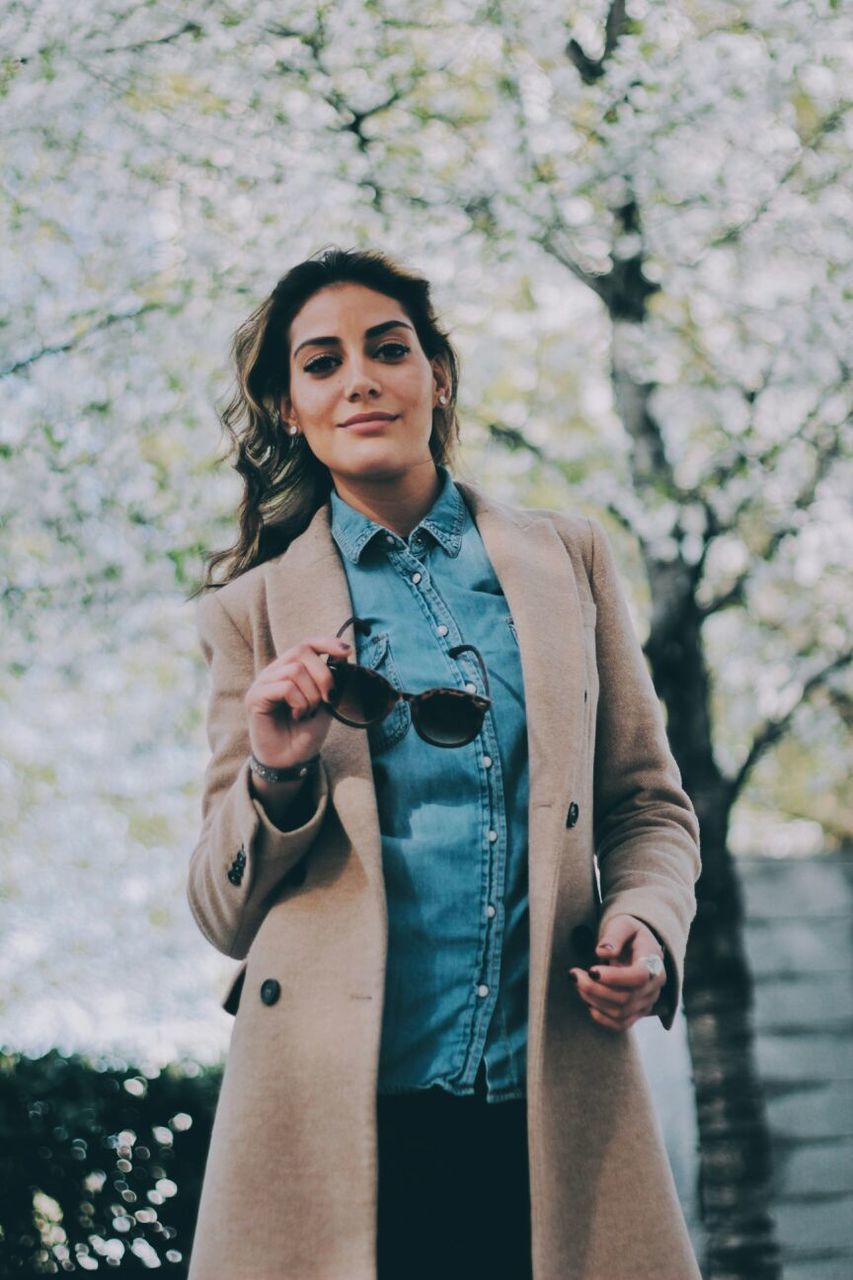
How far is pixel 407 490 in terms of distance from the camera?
247cm

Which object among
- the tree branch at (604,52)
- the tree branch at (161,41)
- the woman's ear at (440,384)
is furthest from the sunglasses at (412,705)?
the tree branch at (604,52)

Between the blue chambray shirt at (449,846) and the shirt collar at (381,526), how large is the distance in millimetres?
65

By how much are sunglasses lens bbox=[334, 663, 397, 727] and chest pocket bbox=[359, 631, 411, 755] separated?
6.4 inches

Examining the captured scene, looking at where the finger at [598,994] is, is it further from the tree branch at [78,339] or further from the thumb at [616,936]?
the tree branch at [78,339]

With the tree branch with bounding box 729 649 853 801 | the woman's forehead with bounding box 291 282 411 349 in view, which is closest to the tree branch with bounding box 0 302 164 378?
the tree branch with bounding box 729 649 853 801

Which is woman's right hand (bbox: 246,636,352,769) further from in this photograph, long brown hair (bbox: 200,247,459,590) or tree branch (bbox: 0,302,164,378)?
tree branch (bbox: 0,302,164,378)

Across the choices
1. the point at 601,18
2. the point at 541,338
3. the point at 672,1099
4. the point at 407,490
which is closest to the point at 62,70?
the point at 601,18

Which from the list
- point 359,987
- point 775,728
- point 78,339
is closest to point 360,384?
point 359,987

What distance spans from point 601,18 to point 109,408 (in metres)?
3.01

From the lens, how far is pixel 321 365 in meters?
2.44

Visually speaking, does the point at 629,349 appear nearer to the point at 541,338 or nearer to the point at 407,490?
the point at 541,338

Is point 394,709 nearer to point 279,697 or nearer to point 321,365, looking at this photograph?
point 279,697

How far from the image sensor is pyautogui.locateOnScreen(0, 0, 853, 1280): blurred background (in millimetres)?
6227

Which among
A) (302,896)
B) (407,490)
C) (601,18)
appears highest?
(601,18)
